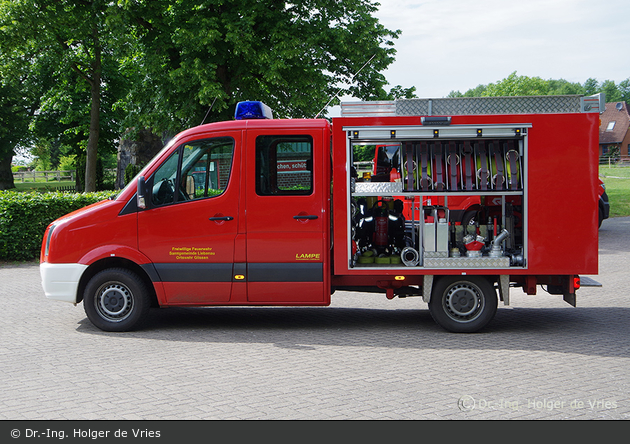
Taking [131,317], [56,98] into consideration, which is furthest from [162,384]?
[56,98]

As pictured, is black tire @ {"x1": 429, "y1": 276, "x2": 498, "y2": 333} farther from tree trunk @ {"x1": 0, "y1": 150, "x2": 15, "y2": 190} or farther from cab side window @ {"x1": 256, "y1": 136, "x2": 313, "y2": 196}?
tree trunk @ {"x1": 0, "y1": 150, "x2": 15, "y2": 190}

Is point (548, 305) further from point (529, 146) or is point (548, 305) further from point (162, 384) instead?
point (162, 384)

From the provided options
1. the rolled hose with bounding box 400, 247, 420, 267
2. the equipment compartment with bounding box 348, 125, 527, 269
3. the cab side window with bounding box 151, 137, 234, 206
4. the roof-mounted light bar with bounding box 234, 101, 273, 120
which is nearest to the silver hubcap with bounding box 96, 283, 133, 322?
the cab side window with bounding box 151, 137, 234, 206

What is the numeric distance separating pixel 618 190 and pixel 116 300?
1228 inches

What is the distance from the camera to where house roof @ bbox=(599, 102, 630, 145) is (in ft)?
245

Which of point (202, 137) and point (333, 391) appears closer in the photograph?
point (333, 391)

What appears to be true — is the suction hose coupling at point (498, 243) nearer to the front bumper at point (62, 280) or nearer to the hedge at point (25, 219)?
the front bumper at point (62, 280)

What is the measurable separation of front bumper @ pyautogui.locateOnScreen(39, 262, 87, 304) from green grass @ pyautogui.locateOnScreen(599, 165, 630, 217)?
72.6 ft

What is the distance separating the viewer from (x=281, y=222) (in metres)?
6.98

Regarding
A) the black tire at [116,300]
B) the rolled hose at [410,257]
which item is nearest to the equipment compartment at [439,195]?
the rolled hose at [410,257]

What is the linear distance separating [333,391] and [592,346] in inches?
125

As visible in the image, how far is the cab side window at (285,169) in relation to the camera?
700cm
